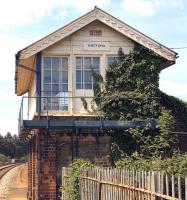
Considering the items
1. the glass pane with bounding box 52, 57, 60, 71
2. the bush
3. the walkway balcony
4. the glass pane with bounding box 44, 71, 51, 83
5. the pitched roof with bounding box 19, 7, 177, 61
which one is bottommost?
the bush

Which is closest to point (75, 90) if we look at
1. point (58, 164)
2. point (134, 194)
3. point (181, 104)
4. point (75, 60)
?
point (75, 60)

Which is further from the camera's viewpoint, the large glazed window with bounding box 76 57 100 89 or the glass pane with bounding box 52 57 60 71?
the large glazed window with bounding box 76 57 100 89

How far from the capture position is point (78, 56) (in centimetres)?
2041

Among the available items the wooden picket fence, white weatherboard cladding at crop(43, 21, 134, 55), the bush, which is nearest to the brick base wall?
white weatherboard cladding at crop(43, 21, 134, 55)

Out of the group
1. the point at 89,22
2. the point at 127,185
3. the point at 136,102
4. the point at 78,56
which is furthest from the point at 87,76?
the point at 127,185

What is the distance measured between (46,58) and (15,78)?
15.2 feet

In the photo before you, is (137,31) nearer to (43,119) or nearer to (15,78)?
(43,119)

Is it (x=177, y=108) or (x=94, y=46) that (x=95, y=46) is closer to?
(x=94, y=46)

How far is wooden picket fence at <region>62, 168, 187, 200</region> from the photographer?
8.59 meters

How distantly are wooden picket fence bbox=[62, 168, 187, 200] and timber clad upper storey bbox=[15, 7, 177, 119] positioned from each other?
6013 millimetres

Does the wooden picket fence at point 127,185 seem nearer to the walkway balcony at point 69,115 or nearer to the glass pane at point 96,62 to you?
the walkway balcony at point 69,115

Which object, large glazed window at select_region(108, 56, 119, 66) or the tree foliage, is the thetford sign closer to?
large glazed window at select_region(108, 56, 119, 66)

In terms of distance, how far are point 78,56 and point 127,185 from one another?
34.7ft

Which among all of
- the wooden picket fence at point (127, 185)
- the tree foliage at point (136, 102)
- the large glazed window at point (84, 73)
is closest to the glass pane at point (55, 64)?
the large glazed window at point (84, 73)
